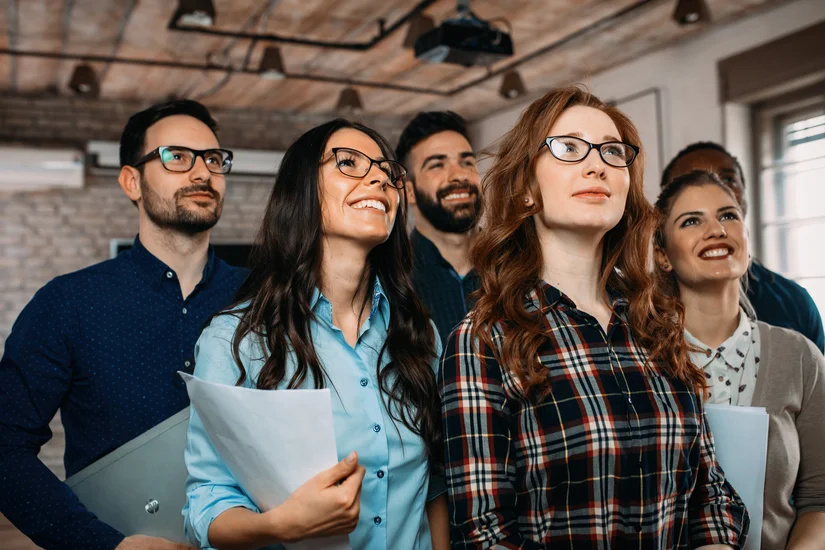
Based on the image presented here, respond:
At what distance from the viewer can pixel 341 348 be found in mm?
1363

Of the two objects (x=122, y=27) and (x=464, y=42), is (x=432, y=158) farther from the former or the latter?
(x=122, y=27)

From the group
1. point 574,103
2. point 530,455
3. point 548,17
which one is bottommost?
point 530,455

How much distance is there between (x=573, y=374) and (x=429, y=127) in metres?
1.47

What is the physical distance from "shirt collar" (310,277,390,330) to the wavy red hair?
7.4 inches

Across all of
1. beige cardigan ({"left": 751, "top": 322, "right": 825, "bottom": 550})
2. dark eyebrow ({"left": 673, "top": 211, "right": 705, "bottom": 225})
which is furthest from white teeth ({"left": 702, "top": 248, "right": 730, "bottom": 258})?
beige cardigan ({"left": 751, "top": 322, "right": 825, "bottom": 550})

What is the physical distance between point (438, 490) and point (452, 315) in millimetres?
857

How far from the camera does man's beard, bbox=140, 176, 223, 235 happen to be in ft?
5.91

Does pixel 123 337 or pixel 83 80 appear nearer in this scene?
pixel 123 337

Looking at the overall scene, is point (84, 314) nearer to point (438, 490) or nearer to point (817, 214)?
point (438, 490)

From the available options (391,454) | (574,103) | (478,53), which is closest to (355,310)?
(391,454)

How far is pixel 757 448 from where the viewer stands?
140cm

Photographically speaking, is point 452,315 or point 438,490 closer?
point 438,490

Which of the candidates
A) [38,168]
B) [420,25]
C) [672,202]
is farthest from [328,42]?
[672,202]

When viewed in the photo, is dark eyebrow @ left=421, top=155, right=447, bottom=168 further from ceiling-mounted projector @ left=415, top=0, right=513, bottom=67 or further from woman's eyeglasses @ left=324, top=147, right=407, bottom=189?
ceiling-mounted projector @ left=415, top=0, right=513, bottom=67
